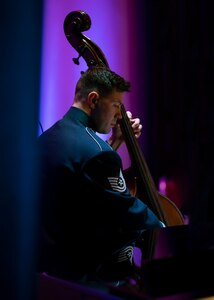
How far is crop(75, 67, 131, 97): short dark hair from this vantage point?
4.65 feet

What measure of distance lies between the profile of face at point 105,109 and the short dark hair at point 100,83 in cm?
2

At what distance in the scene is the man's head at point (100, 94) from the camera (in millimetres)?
1419

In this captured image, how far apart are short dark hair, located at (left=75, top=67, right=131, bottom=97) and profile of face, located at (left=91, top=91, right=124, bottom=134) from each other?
0.02 meters

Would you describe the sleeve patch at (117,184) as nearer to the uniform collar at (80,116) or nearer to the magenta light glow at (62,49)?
the uniform collar at (80,116)

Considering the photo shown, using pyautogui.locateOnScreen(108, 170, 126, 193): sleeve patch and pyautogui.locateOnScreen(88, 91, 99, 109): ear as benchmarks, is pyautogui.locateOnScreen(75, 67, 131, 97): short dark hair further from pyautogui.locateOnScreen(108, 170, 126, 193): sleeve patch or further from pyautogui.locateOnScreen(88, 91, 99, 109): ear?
pyautogui.locateOnScreen(108, 170, 126, 193): sleeve patch

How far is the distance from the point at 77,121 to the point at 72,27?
1.16ft

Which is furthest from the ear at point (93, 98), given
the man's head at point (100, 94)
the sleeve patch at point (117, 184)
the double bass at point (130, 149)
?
the sleeve patch at point (117, 184)

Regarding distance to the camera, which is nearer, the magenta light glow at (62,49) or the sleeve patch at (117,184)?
the sleeve patch at (117,184)

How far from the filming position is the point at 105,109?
1436 mm

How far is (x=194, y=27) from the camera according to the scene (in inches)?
96.3

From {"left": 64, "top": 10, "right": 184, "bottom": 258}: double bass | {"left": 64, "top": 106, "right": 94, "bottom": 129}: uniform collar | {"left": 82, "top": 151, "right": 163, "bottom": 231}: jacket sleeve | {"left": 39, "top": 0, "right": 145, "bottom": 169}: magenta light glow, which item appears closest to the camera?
{"left": 82, "top": 151, "right": 163, "bottom": 231}: jacket sleeve

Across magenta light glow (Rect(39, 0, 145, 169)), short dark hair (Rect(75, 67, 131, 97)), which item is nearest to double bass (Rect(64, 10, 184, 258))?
short dark hair (Rect(75, 67, 131, 97))

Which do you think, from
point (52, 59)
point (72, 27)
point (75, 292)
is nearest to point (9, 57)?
point (75, 292)

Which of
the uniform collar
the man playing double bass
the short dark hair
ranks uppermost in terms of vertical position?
the short dark hair
